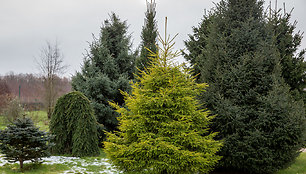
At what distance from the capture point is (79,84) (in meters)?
10.5

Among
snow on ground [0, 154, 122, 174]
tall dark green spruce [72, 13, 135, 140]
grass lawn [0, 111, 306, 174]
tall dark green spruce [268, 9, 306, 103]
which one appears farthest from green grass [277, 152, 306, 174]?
tall dark green spruce [72, 13, 135, 140]

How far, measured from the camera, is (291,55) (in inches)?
329

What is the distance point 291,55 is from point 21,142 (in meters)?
9.97

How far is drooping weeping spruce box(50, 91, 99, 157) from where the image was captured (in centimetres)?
754

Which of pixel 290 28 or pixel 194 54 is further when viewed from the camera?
pixel 194 54

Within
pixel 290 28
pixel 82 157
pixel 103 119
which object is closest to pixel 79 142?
pixel 82 157

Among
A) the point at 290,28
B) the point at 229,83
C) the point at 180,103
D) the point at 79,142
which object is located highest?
the point at 290,28

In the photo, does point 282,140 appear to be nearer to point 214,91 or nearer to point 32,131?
point 214,91

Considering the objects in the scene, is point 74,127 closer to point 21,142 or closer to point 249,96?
point 21,142

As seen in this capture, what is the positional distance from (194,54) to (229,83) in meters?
4.98

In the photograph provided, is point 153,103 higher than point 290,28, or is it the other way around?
point 290,28

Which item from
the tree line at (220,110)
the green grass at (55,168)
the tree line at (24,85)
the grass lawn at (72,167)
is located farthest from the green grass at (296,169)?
the tree line at (24,85)

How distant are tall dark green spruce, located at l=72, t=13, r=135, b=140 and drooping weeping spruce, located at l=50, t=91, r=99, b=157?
1.60 meters

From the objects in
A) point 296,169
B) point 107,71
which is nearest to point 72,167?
point 107,71
